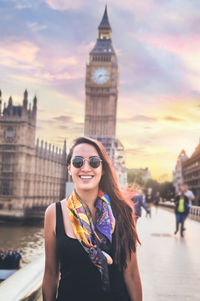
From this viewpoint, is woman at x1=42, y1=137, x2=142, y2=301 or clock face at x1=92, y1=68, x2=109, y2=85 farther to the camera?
clock face at x1=92, y1=68, x2=109, y2=85

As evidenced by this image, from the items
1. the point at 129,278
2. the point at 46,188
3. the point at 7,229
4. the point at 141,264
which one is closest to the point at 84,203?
the point at 129,278

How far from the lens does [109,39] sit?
9381cm

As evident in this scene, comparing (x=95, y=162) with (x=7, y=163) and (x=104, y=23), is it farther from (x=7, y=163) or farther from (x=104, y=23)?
(x=104, y=23)

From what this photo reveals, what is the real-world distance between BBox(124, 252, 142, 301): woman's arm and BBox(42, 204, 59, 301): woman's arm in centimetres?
42

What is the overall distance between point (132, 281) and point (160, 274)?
3.46m

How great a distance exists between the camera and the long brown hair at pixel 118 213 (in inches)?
82.2

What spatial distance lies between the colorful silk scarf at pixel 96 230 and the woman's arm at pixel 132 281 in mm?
185

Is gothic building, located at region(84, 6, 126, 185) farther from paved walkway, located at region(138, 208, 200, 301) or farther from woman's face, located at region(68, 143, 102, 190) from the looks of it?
woman's face, located at region(68, 143, 102, 190)

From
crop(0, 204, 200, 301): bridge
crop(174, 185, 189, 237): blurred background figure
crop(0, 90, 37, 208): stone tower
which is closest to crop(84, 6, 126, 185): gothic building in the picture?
crop(0, 90, 37, 208): stone tower

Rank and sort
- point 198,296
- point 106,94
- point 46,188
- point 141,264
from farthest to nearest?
point 106,94 < point 46,188 < point 141,264 < point 198,296

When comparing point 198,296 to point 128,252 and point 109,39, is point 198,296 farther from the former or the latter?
point 109,39

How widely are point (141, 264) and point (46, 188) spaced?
1923 inches

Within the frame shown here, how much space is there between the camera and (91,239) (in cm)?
197

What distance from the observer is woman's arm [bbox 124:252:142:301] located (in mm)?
2078
